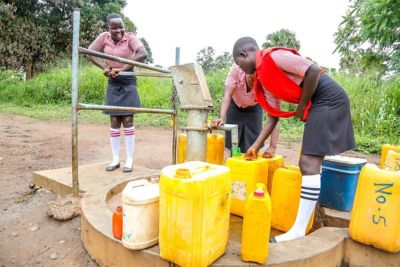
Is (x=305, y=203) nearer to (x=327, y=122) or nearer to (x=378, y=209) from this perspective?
(x=378, y=209)

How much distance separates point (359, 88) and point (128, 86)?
22.3 feet

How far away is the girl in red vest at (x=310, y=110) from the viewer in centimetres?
193

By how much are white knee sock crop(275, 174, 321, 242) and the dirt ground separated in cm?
122

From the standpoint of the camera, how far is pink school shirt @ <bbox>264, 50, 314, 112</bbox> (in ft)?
6.30

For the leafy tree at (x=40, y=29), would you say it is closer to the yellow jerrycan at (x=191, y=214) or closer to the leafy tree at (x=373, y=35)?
the leafy tree at (x=373, y=35)

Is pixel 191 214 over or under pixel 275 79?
under

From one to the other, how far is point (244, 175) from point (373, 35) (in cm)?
593

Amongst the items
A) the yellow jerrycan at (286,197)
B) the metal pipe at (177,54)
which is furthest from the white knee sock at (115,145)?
the yellow jerrycan at (286,197)

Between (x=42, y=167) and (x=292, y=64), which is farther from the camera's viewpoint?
(x=42, y=167)

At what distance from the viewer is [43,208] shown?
254 cm

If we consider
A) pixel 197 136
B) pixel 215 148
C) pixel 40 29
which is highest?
pixel 40 29

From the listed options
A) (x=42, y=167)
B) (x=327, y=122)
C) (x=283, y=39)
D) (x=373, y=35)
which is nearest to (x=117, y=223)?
(x=327, y=122)

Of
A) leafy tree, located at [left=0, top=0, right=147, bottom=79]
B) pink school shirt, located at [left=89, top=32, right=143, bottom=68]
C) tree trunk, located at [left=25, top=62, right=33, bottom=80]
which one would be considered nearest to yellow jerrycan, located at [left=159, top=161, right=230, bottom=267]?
pink school shirt, located at [left=89, top=32, right=143, bottom=68]

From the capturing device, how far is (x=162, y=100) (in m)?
10.2
